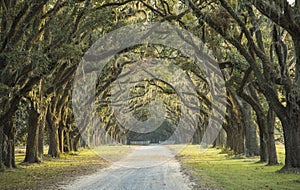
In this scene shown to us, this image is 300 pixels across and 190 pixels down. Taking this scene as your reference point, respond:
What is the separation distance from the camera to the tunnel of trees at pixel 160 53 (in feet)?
47.9

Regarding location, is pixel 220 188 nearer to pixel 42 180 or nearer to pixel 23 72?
pixel 42 180

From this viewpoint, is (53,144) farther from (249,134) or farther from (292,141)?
(292,141)

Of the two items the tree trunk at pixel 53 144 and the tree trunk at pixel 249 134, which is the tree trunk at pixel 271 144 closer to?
the tree trunk at pixel 249 134

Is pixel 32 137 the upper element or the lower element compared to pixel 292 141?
upper

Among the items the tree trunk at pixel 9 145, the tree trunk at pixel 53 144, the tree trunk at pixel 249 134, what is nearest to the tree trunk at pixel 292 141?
the tree trunk at pixel 249 134

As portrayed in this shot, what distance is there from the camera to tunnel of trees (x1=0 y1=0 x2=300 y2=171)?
1461 centimetres

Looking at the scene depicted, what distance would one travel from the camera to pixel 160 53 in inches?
1072

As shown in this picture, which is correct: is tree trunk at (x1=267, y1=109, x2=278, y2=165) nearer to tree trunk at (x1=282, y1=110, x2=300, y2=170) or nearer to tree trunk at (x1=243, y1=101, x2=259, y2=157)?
tree trunk at (x1=282, y1=110, x2=300, y2=170)

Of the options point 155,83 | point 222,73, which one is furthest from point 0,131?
point 155,83

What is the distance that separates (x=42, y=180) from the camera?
1571cm

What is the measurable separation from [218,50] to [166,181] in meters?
10.2

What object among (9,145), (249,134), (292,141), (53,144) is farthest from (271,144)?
(53,144)

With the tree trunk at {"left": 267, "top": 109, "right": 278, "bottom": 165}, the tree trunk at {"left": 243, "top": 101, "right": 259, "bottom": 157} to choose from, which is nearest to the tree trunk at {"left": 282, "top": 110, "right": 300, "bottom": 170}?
the tree trunk at {"left": 267, "top": 109, "right": 278, "bottom": 165}

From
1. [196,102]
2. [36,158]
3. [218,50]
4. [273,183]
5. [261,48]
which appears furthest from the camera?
[196,102]
